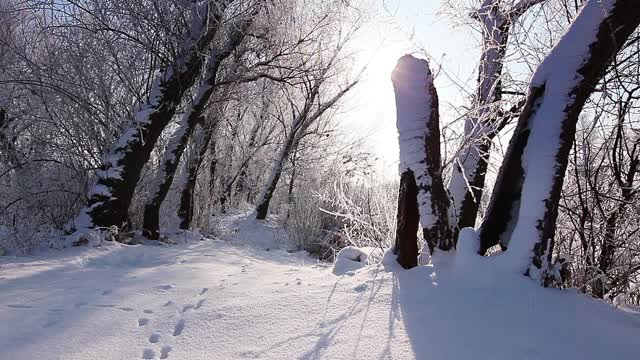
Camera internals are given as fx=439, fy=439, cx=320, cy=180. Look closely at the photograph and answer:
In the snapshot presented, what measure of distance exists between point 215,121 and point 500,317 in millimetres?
7486

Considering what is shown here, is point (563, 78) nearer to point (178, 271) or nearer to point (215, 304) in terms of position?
point (215, 304)

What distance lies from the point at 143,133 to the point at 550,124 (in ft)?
15.5

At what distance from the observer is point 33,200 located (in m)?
5.99

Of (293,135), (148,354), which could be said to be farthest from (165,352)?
(293,135)

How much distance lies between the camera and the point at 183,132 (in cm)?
654

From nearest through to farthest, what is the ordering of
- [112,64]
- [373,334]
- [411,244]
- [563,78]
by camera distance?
[373,334] → [563,78] → [411,244] → [112,64]

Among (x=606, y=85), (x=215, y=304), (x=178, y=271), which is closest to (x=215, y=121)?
(x=178, y=271)

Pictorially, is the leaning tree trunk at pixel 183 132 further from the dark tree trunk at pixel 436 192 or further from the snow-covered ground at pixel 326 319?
the dark tree trunk at pixel 436 192

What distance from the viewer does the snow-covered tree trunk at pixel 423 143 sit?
2832 mm

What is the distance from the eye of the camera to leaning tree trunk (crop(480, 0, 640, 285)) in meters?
2.38

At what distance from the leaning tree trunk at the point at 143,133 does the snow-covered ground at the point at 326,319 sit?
2.07 meters

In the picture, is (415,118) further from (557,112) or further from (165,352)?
(165,352)

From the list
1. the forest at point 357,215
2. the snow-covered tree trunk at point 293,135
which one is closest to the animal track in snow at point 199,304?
the forest at point 357,215

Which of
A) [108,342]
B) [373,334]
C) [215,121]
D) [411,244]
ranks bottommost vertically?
[108,342]
